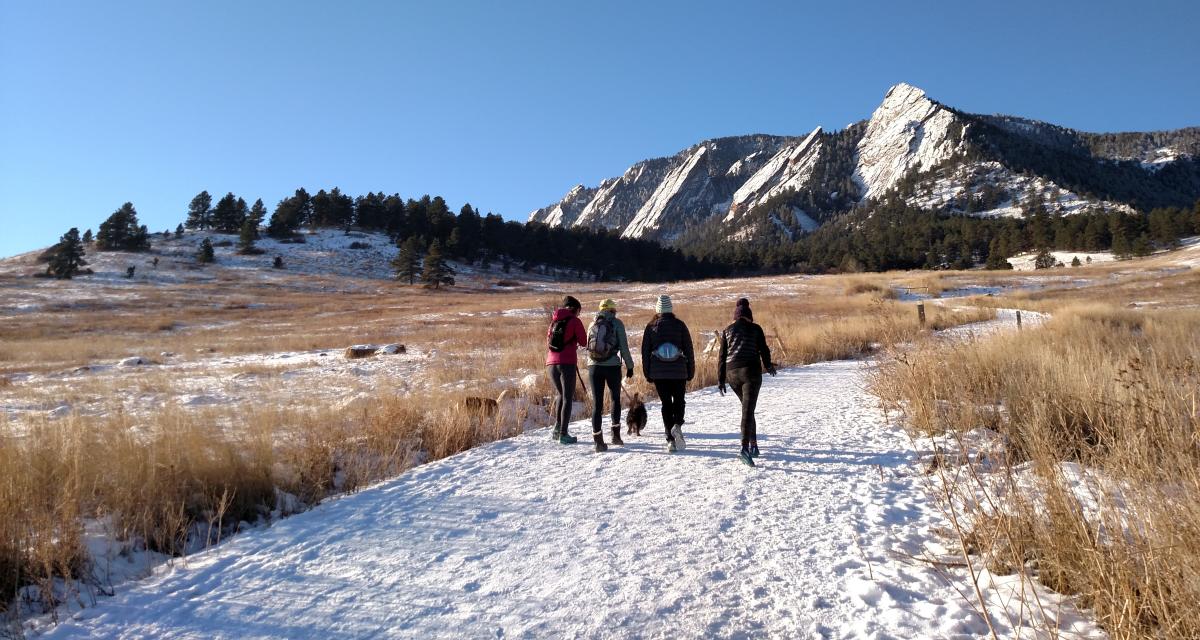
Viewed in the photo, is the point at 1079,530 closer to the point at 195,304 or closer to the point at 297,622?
the point at 297,622

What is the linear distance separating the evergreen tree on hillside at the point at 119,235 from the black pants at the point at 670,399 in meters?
85.8

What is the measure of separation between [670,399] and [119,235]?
88.1 meters

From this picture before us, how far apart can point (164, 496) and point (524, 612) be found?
330 centimetres

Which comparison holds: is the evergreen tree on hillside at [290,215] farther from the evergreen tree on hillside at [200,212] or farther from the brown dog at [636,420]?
the brown dog at [636,420]

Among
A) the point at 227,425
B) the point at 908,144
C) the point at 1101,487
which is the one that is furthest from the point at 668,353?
the point at 908,144

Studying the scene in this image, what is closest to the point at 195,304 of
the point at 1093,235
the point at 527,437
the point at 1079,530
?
the point at 527,437

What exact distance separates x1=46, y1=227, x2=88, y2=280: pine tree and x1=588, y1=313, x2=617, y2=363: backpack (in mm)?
71309

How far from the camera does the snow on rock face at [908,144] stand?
164625 mm

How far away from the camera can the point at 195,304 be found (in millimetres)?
42625

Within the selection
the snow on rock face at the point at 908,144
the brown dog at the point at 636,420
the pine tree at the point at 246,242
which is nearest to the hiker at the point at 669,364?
the brown dog at the point at 636,420

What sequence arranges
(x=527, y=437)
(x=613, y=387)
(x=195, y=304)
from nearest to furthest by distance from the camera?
(x=613, y=387) → (x=527, y=437) → (x=195, y=304)

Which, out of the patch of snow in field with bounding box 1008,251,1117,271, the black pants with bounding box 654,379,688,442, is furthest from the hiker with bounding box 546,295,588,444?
the patch of snow in field with bounding box 1008,251,1117,271

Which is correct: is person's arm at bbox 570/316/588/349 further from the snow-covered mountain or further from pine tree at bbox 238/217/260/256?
the snow-covered mountain

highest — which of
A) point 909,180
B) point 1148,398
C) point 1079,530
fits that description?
point 909,180
